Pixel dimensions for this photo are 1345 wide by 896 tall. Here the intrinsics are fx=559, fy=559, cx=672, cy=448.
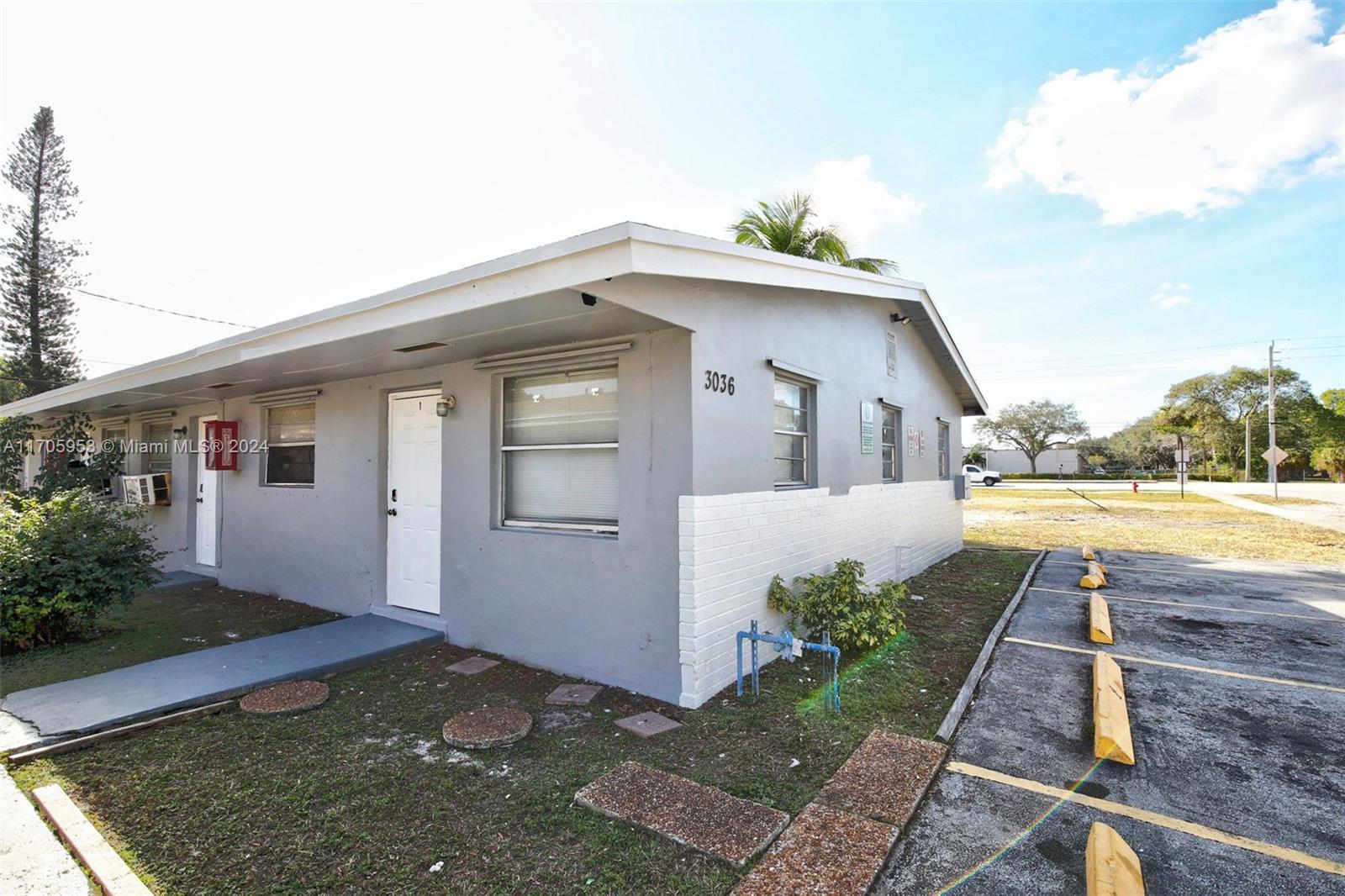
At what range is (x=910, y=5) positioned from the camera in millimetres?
6762

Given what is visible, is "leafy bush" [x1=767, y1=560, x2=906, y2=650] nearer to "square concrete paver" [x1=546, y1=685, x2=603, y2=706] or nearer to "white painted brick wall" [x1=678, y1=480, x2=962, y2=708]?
"white painted brick wall" [x1=678, y1=480, x2=962, y2=708]

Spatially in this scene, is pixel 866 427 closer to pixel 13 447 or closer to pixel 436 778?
pixel 436 778

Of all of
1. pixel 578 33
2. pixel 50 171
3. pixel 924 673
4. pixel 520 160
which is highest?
pixel 50 171

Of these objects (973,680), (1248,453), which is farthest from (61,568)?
(1248,453)

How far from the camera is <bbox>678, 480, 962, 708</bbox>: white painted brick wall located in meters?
3.93

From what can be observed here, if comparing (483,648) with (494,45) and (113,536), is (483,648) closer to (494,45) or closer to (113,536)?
(113,536)

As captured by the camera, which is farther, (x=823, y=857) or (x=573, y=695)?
(x=573, y=695)

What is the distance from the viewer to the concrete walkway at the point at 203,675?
143 inches

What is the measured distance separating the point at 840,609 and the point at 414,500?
14.4ft

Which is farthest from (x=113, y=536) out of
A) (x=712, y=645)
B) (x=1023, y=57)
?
(x=1023, y=57)

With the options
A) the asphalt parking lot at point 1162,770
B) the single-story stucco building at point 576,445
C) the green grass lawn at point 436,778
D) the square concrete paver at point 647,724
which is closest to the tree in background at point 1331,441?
the asphalt parking lot at point 1162,770

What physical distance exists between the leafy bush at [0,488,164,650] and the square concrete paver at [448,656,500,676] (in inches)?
141

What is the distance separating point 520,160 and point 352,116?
2.98 meters

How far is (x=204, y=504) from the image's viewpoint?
8.53 meters
